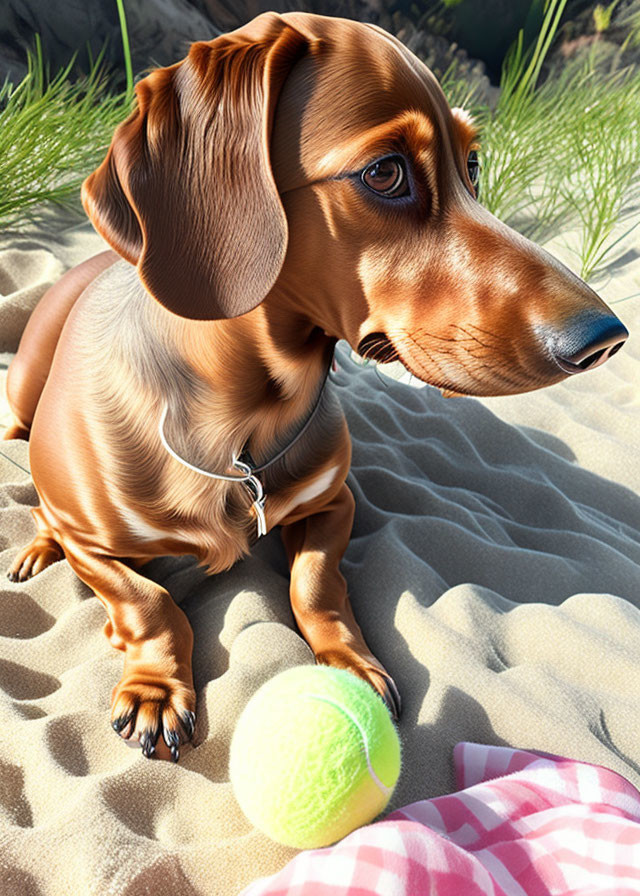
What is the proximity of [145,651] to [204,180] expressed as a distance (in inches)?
40.3

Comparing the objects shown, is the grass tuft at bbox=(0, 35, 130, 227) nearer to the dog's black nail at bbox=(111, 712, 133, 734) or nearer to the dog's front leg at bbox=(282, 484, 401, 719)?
the dog's front leg at bbox=(282, 484, 401, 719)

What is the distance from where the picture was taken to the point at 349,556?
90.1 inches

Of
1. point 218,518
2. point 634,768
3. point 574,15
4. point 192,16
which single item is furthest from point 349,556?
point 574,15

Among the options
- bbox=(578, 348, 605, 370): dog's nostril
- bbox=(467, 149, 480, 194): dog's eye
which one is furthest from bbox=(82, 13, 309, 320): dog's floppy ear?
bbox=(578, 348, 605, 370): dog's nostril

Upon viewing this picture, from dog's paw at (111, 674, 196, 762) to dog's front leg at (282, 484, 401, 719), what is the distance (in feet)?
1.11

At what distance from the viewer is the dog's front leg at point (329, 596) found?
69.8 inches

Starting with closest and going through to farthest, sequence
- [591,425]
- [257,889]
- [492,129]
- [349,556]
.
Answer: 1. [257,889]
2. [349,556]
3. [591,425]
4. [492,129]

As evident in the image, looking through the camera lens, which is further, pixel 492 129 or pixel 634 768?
pixel 492 129

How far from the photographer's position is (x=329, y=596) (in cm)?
194

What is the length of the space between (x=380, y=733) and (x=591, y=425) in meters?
2.12

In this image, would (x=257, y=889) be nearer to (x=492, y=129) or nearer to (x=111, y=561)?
(x=111, y=561)

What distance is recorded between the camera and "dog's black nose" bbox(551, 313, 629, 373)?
1.30 meters

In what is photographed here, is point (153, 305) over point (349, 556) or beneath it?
over

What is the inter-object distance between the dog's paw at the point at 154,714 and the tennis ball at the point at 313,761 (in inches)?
10.1
